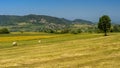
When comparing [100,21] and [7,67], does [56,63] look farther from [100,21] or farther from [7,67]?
[100,21]

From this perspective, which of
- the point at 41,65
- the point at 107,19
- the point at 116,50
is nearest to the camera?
the point at 41,65

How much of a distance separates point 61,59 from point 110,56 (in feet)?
13.0

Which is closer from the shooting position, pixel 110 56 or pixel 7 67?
pixel 7 67

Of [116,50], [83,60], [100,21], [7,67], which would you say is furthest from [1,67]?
[100,21]

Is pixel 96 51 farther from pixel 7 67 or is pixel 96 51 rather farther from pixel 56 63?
pixel 7 67

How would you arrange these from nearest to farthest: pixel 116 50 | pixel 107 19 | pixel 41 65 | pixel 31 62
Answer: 1. pixel 41 65
2. pixel 31 62
3. pixel 116 50
4. pixel 107 19

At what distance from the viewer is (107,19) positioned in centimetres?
8600

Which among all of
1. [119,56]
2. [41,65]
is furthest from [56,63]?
[119,56]

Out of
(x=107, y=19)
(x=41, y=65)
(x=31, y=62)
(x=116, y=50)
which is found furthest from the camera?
(x=107, y=19)

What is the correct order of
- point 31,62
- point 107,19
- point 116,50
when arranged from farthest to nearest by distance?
point 107,19 → point 116,50 → point 31,62

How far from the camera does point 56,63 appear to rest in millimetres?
21062

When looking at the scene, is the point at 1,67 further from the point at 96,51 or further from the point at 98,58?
the point at 96,51

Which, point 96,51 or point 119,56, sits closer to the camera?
point 119,56

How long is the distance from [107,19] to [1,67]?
68435 mm
